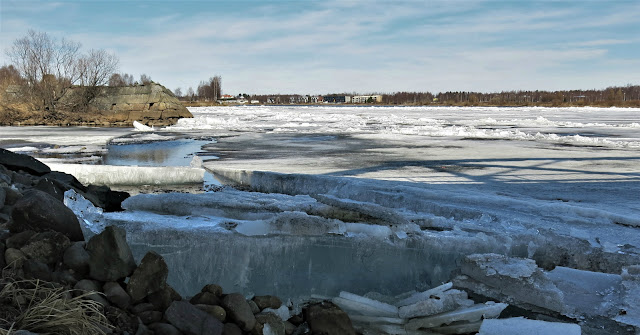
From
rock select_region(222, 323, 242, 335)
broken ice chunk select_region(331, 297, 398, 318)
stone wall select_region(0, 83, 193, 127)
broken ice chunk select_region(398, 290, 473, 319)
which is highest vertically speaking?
stone wall select_region(0, 83, 193, 127)

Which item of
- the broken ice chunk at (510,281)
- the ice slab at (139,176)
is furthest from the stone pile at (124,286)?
the ice slab at (139,176)

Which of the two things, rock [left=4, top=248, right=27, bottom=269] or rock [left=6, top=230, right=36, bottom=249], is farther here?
rock [left=6, top=230, right=36, bottom=249]

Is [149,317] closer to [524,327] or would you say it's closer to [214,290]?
[214,290]

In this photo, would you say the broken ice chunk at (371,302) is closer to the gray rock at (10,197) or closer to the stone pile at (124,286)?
the stone pile at (124,286)

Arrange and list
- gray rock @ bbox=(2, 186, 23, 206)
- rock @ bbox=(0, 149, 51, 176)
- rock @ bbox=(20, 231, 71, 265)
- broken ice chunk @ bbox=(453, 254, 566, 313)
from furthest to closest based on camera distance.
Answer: rock @ bbox=(0, 149, 51, 176) < gray rock @ bbox=(2, 186, 23, 206) < broken ice chunk @ bbox=(453, 254, 566, 313) < rock @ bbox=(20, 231, 71, 265)

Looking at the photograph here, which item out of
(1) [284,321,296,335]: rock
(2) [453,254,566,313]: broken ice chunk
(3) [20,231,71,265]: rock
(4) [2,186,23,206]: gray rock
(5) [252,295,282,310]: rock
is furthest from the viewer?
(4) [2,186,23,206]: gray rock

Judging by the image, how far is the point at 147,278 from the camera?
8.80ft

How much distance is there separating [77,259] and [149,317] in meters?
0.58

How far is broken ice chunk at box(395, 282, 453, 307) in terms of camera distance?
3121 millimetres

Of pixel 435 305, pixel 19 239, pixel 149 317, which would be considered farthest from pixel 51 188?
pixel 435 305

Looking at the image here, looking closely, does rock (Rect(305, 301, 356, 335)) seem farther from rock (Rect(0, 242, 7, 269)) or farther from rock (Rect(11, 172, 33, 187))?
rock (Rect(11, 172, 33, 187))

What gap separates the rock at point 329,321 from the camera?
2756mm

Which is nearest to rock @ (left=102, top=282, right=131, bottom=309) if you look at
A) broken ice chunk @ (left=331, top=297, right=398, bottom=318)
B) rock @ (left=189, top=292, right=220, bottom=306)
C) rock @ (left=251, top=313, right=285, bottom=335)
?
Result: rock @ (left=189, top=292, right=220, bottom=306)

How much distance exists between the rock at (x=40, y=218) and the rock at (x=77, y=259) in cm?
33
